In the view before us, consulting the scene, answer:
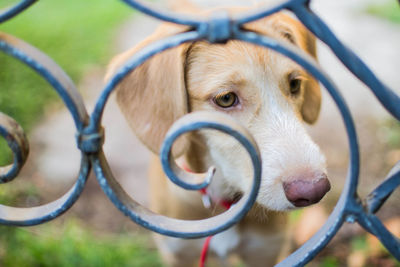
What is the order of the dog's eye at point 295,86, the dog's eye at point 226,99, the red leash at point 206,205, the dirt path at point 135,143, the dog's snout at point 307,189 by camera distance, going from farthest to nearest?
the dirt path at point 135,143 → the red leash at point 206,205 → the dog's eye at point 295,86 → the dog's eye at point 226,99 → the dog's snout at point 307,189

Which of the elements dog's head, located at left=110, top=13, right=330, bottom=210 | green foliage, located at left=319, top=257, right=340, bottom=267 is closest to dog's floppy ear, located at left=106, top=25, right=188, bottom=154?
dog's head, located at left=110, top=13, right=330, bottom=210

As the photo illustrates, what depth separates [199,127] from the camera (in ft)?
3.29

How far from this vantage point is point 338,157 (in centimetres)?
390

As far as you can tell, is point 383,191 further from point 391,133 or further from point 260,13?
point 391,133

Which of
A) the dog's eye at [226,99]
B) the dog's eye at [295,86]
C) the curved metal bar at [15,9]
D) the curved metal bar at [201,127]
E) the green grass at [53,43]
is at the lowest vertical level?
the green grass at [53,43]

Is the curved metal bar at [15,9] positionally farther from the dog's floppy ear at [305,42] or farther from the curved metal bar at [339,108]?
the dog's floppy ear at [305,42]

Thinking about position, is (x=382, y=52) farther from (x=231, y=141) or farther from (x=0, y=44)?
(x=0, y=44)

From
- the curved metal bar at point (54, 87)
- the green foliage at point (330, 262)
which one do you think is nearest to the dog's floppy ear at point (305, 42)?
the green foliage at point (330, 262)

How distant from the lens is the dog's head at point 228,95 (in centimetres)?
186

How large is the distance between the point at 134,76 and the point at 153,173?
0.84 meters

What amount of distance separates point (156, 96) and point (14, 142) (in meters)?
1.01

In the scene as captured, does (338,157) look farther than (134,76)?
Yes

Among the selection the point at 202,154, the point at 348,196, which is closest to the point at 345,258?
the point at 202,154

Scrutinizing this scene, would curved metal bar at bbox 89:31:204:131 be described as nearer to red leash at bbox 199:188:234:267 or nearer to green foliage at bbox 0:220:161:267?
red leash at bbox 199:188:234:267
